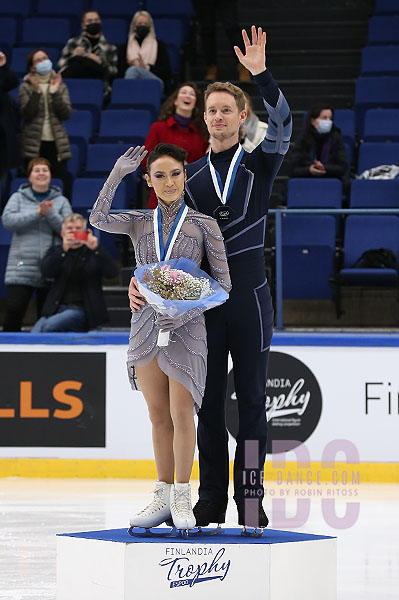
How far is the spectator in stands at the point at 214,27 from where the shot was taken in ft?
37.5

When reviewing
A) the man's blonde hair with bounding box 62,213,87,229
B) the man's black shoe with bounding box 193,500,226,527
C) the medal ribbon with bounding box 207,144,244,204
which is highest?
the man's blonde hair with bounding box 62,213,87,229

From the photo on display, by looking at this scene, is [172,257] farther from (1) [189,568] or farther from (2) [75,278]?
(2) [75,278]

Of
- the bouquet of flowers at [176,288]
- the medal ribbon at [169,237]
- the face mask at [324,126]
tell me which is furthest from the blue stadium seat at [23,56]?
the bouquet of flowers at [176,288]

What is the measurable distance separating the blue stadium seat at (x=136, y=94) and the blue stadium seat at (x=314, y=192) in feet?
6.78

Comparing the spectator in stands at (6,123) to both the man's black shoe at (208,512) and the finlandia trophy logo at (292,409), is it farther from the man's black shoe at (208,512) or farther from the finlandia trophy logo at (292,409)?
the man's black shoe at (208,512)

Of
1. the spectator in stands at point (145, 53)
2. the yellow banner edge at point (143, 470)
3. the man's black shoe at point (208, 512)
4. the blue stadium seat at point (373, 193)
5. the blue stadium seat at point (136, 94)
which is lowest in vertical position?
the yellow banner edge at point (143, 470)

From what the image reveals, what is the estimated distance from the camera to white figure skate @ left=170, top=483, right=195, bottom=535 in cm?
422

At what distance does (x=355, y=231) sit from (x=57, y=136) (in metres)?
2.73

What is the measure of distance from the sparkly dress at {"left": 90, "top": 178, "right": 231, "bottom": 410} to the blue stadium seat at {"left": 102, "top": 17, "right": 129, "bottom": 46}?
7.92 meters

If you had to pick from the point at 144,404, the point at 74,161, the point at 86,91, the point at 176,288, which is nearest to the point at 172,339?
the point at 176,288

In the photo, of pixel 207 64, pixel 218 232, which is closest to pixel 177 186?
pixel 218 232

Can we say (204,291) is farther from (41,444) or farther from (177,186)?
(41,444)

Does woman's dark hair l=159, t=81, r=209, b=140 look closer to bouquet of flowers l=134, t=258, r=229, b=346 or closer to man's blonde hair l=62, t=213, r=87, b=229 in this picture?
man's blonde hair l=62, t=213, r=87, b=229

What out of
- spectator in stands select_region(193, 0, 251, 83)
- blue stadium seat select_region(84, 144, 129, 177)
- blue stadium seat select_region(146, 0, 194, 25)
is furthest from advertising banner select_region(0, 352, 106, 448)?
blue stadium seat select_region(146, 0, 194, 25)
